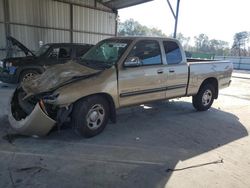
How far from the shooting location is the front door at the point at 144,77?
5309 mm

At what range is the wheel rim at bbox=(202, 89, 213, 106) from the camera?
24.1 ft

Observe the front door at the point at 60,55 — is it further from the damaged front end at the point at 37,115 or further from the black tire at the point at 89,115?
the black tire at the point at 89,115

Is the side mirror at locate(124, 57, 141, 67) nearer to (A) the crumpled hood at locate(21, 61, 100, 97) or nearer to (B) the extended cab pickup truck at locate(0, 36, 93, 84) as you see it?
(A) the crumpled hood at locate(21, 61, 100, 97)

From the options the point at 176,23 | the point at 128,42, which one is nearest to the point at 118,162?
the point at 128,42

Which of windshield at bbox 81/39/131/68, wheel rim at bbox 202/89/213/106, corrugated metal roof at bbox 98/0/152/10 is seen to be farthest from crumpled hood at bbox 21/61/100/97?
corrugated metal roof at bbox 98/0/152/10

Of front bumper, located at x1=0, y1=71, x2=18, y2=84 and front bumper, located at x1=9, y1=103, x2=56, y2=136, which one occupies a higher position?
front bumper, located at x1=0, y1=71, x2=18, y2=84

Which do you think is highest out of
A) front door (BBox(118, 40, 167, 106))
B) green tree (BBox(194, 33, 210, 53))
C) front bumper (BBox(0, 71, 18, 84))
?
green tree (BBox(194, 33, 210, 53))

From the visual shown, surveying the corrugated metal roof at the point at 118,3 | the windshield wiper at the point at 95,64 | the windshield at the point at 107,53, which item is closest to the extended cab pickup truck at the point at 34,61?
the windshield at the point at 107,53

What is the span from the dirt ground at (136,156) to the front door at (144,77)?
677mm

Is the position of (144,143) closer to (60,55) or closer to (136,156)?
(136,156)

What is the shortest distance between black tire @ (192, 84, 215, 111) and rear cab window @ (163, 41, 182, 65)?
1291 mm

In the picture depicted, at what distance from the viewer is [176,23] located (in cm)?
1320

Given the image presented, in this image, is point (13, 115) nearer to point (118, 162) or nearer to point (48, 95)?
point (48, 95)

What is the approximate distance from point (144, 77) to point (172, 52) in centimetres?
125
